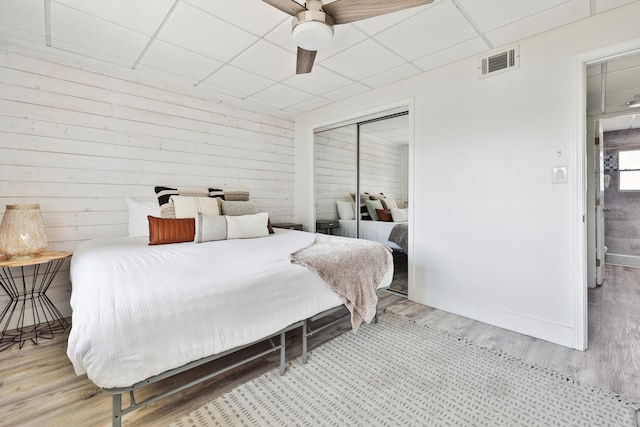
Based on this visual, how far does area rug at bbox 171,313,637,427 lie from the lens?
1.45 meters

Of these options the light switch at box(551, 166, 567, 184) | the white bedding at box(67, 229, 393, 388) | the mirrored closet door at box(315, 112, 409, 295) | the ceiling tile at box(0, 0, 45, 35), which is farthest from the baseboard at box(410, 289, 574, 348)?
the ceiling tile at box(0, 0, 45, 35)

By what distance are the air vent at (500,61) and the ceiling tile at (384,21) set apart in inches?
37.2

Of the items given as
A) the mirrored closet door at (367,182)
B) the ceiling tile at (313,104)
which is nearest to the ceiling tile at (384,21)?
the mirrored closet door at (367,182)

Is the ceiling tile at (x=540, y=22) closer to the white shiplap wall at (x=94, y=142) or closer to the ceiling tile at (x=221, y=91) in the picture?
the ceiling tile at (x=221, y=91)

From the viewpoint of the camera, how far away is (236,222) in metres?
2.81

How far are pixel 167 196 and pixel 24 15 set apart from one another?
1.64 m

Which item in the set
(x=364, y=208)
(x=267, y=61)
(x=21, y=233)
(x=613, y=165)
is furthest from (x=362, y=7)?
(x=613, y=165)

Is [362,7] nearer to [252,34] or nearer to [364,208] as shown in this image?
[252,34]

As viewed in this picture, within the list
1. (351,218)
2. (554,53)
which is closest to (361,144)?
(351,218)

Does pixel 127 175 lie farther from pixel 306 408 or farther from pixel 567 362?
pixel 567 362

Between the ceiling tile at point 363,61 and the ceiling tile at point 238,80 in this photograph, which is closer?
the ceiling tile at point 363,61

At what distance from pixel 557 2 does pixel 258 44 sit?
2.11 meters

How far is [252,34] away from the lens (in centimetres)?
224

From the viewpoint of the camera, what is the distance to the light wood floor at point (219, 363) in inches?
58.5
